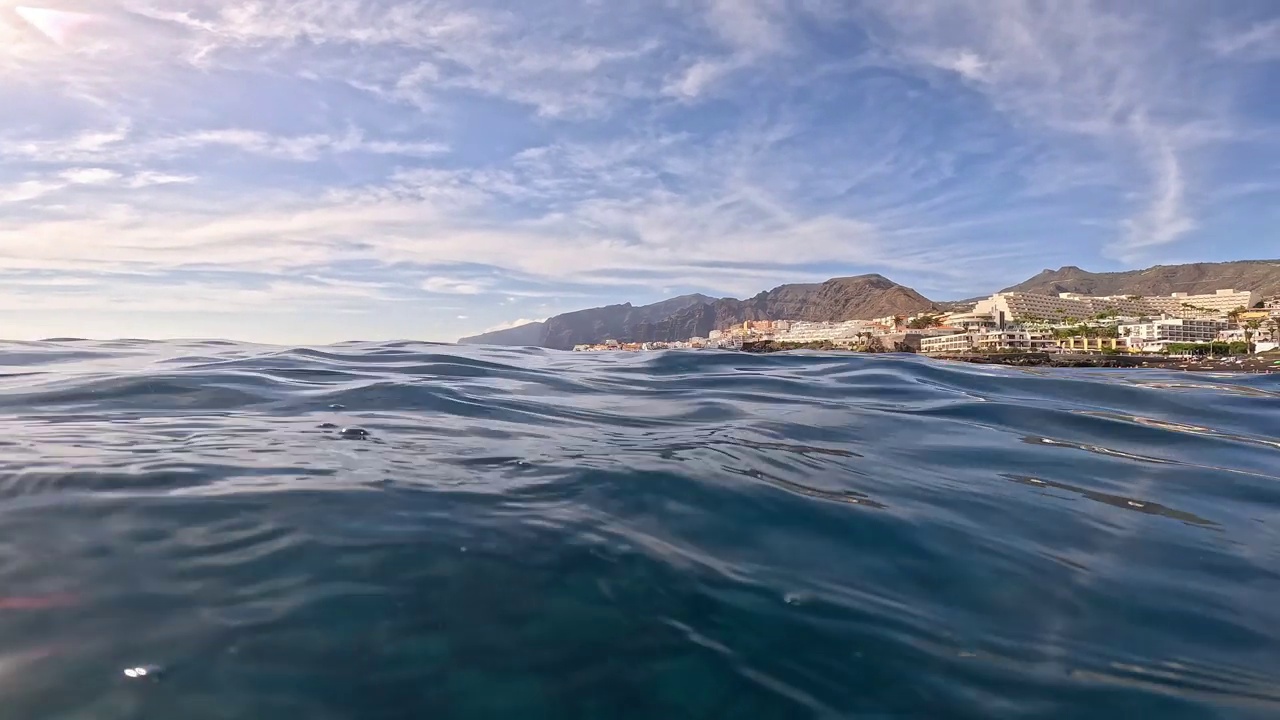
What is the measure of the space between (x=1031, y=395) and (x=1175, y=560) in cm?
727

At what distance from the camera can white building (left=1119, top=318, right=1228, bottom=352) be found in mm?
71875

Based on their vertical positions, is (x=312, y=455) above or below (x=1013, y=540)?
above

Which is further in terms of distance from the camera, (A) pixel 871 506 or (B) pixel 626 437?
(B) pixel 626 437

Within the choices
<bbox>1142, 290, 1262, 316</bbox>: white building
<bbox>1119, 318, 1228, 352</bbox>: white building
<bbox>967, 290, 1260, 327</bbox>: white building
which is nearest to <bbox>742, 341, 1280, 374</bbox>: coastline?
<bbox>1119, 318, 1228, 352</bbox>: white building

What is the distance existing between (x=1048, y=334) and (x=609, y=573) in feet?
299

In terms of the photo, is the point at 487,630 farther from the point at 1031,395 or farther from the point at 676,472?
the point at 1031,395

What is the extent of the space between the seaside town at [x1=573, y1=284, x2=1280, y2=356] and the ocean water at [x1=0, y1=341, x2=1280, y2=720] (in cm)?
Answer: 2008

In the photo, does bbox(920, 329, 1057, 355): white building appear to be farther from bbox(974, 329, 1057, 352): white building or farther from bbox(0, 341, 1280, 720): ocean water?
bbox(0, 341, 1280, 720): ocean water

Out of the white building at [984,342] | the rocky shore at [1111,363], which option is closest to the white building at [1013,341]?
the white building at [984,342]

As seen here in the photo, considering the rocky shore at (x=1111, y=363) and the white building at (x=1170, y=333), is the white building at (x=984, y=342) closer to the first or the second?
the white building at (x=1170, y=333)

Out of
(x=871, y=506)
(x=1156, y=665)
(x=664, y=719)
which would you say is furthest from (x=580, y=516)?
(x=1156, y=665)

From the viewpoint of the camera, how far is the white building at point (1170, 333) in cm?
7188

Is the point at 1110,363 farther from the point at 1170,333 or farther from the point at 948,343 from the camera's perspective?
the point at 1170,333

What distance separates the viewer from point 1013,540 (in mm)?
3588
